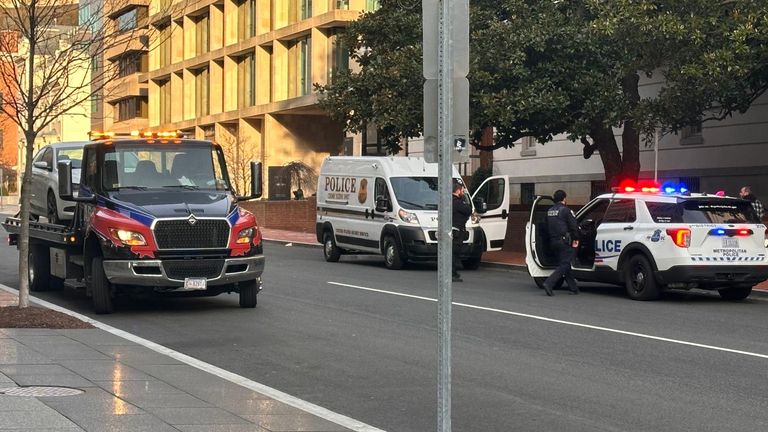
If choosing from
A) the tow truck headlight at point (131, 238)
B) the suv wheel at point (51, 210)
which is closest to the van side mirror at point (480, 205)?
the suv wheel at point (51, 210)

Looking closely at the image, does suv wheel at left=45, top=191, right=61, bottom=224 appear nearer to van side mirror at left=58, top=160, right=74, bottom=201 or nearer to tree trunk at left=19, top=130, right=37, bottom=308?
van side mirror at left=58, top=160, right=74, bottom=201

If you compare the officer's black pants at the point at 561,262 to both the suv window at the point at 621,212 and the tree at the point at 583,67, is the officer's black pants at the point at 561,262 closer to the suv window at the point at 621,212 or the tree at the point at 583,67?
the suv window at the point at 621,212

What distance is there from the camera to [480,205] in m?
24.9

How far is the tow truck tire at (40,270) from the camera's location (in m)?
17.9

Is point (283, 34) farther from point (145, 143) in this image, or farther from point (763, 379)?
point (763, 379)

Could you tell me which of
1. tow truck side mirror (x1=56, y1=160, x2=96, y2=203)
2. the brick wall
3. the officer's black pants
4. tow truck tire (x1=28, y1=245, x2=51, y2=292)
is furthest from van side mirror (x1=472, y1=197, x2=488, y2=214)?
the brick wall

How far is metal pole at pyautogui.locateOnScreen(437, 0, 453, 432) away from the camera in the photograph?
5.84 m

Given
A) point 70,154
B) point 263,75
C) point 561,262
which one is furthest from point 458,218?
point 263,75

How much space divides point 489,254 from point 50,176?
12696 mm

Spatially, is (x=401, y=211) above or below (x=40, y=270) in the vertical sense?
above

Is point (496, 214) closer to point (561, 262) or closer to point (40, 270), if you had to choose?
point (561, 262)

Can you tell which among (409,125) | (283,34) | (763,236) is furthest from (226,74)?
(763,236)

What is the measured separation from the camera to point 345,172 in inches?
1021

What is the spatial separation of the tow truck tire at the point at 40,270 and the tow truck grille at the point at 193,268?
4.51m
